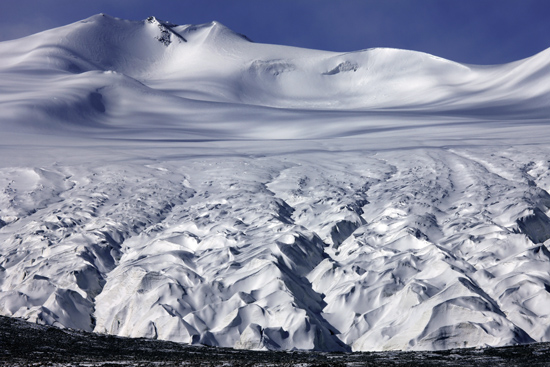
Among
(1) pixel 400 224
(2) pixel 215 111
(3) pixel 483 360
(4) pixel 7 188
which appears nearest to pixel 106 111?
(2) pixel 215 111

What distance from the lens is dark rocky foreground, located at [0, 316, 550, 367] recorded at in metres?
21.2

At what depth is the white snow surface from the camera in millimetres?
30656

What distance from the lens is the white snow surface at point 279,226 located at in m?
30.7

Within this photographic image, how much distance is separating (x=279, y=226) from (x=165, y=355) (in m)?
17.3

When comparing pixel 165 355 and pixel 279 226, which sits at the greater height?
pixel 279 226

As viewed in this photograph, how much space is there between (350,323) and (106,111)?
65.2 metres

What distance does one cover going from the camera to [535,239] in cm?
3831

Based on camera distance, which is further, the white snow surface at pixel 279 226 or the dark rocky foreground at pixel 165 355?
the white snow surface at pixel 279 226

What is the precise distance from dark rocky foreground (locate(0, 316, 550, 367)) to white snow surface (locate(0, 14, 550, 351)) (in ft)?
10.4

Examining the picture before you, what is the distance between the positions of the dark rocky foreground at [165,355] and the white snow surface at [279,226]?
318 centimetres

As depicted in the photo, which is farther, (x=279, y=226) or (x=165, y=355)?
(x=279, y=226)

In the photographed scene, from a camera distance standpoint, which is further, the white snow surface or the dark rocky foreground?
the white snow surface

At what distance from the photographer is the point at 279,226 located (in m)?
40.9

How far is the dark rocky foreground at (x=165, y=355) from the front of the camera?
21172 mm
